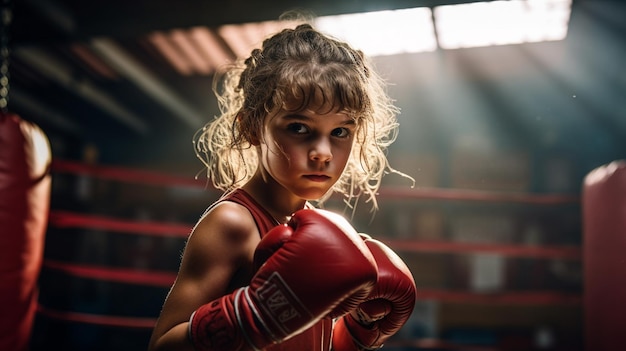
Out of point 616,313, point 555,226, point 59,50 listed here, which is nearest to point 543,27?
point 555,226

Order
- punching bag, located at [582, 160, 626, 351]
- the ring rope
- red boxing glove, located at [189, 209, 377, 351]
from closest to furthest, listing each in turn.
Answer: red boxing glove, located at [189, 209, 377, 351] < punching bag, located at [582, 160, 626, 351] < the ring rope

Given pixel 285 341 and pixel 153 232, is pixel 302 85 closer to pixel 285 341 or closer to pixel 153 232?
pixel 285 341

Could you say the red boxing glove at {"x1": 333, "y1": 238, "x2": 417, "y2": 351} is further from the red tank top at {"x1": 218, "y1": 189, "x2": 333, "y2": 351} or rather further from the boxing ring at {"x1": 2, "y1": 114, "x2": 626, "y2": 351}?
the boxing ring at {"x1": 2, "y1": 114, "x2": 626, "y2": 351}

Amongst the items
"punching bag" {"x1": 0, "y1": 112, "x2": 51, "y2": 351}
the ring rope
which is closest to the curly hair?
"punching bag" {"x1": 0, "y1": 112, "x2": 51, "y2": 351}

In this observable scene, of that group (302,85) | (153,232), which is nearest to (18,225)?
(153,232)

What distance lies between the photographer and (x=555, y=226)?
437cm

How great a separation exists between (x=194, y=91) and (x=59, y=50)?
1.12 m

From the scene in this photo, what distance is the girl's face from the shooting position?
858mm

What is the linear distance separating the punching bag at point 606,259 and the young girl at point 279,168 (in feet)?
3.85

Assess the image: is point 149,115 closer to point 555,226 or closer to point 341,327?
point 555,226

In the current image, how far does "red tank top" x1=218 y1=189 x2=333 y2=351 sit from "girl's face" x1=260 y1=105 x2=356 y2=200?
68mm

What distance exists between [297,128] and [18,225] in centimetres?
122

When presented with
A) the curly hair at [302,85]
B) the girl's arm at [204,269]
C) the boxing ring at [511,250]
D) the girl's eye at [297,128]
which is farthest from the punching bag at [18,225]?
the girl's eye at [297,128]

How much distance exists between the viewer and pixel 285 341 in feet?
2.93
